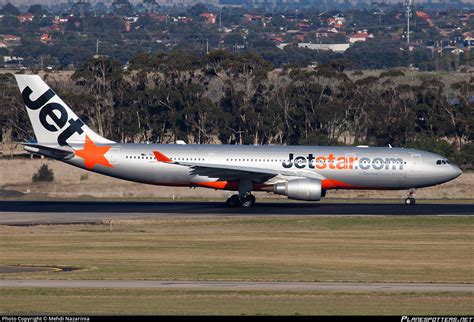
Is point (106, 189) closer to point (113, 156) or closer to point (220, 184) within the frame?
point (113, 156)

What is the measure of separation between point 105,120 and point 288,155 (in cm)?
4539

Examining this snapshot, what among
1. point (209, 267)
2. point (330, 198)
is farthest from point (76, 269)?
point (330, 198)

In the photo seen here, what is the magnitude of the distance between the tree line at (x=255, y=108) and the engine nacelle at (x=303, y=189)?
30.6 meters

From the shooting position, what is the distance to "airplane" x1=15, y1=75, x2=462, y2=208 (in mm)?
59656

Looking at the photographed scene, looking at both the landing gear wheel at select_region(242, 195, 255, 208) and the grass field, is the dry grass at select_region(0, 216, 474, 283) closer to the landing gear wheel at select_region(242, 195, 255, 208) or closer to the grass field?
the grass field

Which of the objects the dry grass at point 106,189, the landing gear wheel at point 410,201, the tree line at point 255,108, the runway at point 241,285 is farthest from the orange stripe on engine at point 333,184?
the tree line at point 255,108

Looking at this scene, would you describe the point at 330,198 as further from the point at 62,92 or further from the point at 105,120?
the point at 62,92

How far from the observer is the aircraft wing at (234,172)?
58312 millimetres

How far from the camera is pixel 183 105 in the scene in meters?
101

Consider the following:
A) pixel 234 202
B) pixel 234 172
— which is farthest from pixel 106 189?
pixel 234 172

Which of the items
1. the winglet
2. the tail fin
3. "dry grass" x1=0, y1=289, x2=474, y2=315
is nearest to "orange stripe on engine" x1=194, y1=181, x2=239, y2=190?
the winglet

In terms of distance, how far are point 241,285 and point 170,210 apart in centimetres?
2636

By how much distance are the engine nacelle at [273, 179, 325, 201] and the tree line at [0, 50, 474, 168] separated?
3060 centimetres

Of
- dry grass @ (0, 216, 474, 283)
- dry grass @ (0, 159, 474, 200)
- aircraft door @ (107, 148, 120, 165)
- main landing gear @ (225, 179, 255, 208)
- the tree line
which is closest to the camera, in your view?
dry grass @ (0, 216, 474, 283)
